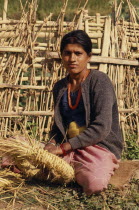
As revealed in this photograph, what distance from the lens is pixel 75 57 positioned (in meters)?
3.89

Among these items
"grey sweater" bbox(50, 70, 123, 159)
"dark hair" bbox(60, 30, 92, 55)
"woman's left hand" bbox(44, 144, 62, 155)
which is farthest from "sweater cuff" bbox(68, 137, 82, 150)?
"dark hair" bbox(60, 30, 92, 55)

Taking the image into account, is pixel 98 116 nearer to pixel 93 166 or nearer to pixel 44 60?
pixel 93 166

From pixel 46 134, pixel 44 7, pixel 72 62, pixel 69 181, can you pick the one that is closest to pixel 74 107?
pixel 72 62

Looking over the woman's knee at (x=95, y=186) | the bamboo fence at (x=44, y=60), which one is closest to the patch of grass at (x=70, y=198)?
the woman's knee at (x=95, y=186)

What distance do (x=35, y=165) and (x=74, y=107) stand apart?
2.11 ft

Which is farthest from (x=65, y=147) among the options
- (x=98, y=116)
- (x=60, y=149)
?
(x=98, y=116)

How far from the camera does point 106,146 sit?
398cm

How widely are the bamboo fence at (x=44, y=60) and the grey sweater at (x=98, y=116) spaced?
5.26ft

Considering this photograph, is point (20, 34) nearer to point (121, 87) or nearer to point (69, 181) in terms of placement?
point (121, 87)

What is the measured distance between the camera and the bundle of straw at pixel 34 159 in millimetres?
3645

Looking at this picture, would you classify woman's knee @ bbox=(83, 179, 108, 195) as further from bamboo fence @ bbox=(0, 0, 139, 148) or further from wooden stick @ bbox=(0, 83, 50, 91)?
wooden stick @ bbox=(0, 83, 50, 91)

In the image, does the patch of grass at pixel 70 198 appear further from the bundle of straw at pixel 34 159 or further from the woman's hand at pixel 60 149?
Result: the woman's hand at pixel 60 149

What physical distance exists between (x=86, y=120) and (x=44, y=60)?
202cm

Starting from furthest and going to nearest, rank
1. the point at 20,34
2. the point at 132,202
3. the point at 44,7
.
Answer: the point at 44,7 < the point at 20,34 < the point at 132,202
